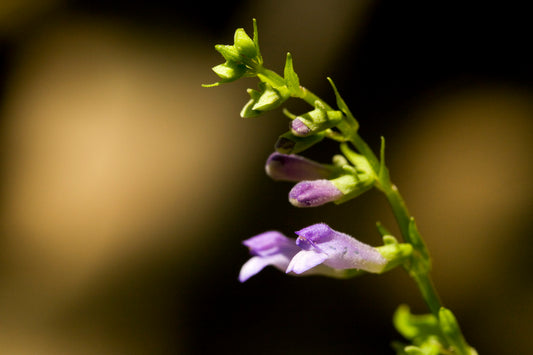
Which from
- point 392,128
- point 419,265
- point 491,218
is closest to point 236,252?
point 392,128

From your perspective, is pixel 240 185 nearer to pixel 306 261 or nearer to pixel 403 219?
pixel 403 219

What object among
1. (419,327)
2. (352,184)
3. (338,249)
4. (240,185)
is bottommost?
(419,327)

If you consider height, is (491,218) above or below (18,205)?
below

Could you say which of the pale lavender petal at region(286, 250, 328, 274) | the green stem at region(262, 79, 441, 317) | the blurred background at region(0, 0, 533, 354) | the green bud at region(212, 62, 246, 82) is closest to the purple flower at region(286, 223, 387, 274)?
the pale lavender petal at region(286, 250, 328, 274)

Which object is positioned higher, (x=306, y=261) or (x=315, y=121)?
(x=315, y=121)

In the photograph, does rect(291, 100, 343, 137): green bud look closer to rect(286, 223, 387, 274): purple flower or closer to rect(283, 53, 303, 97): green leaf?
rect(283, 53, 303, 97): green leaf

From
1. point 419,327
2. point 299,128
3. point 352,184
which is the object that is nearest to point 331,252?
point 352,184

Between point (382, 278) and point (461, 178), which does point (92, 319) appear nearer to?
point (382, 278)
